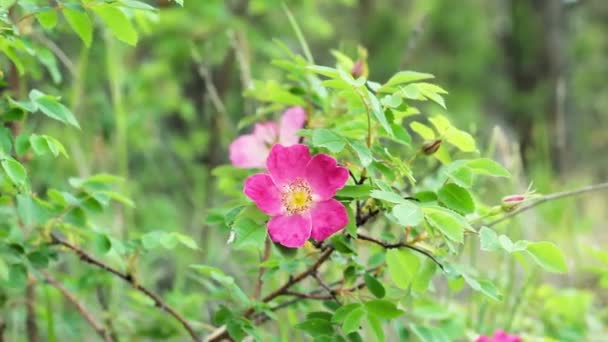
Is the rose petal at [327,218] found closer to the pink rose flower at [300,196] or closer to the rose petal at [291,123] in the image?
the pink rose flower at [300,196]

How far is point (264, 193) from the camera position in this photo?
2.05ft

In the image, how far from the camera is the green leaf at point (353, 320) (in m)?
0.64

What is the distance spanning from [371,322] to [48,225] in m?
0.36

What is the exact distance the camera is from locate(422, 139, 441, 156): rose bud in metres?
0.70

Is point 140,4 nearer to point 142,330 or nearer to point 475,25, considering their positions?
point 142,330

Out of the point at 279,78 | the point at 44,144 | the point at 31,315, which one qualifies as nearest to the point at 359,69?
the point at 44,144

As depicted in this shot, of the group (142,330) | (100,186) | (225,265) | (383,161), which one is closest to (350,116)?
(383,161)

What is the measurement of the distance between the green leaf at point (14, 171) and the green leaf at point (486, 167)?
36 centimetres

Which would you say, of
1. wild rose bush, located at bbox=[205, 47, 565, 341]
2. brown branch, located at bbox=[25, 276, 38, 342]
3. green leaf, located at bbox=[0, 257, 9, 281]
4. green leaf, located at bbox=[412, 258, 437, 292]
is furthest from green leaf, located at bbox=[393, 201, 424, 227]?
brown branch, located at bbox=[25, 276, 38, 342]

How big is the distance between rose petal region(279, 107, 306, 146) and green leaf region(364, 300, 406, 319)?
0.72 feet

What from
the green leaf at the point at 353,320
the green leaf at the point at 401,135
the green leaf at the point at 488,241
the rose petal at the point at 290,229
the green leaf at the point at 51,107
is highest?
the green leaf at the point at 401,135

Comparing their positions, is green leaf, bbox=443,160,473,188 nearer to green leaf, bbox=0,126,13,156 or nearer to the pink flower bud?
the pink flower bud

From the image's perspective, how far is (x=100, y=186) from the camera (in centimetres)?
82

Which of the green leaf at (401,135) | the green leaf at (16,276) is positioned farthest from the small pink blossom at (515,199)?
the green leaf at (16,276)
